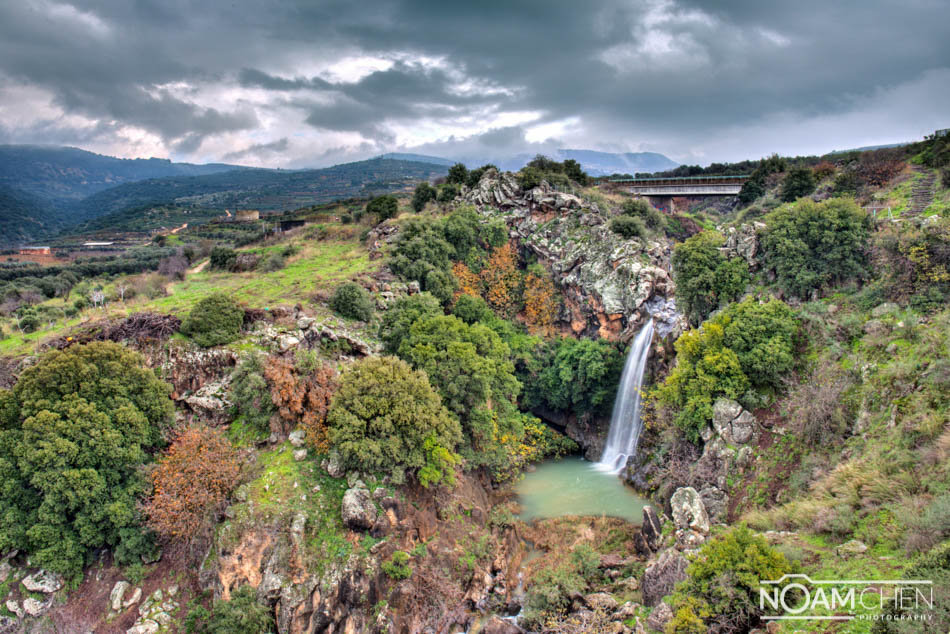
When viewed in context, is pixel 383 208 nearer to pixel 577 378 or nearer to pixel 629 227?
pixel 629 227

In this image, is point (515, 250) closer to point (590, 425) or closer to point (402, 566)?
point (590, 425)

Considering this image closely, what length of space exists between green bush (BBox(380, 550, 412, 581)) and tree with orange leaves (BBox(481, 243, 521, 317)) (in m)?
25.3

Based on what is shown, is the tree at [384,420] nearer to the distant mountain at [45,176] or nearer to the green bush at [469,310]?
the green bush at [469,310]

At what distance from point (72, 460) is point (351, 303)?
15418 mm

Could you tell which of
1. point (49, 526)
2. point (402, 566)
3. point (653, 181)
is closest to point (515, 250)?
point (653, 181)

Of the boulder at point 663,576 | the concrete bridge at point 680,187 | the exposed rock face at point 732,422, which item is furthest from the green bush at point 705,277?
the concrete bridge at point 680,187

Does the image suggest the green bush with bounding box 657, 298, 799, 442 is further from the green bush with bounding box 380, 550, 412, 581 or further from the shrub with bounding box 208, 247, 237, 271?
the shrub with bounding box 208, 247, 237, 271

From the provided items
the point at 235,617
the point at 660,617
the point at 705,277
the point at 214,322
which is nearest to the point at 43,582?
the point at 235,617

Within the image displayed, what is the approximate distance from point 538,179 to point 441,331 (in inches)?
1092

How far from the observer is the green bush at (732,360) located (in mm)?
21859

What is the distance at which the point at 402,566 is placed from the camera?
18891 millimetres

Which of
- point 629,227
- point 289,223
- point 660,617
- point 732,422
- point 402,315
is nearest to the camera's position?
point 660,617

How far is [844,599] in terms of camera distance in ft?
37.1

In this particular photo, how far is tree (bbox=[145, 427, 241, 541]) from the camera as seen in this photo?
17.8 meters
